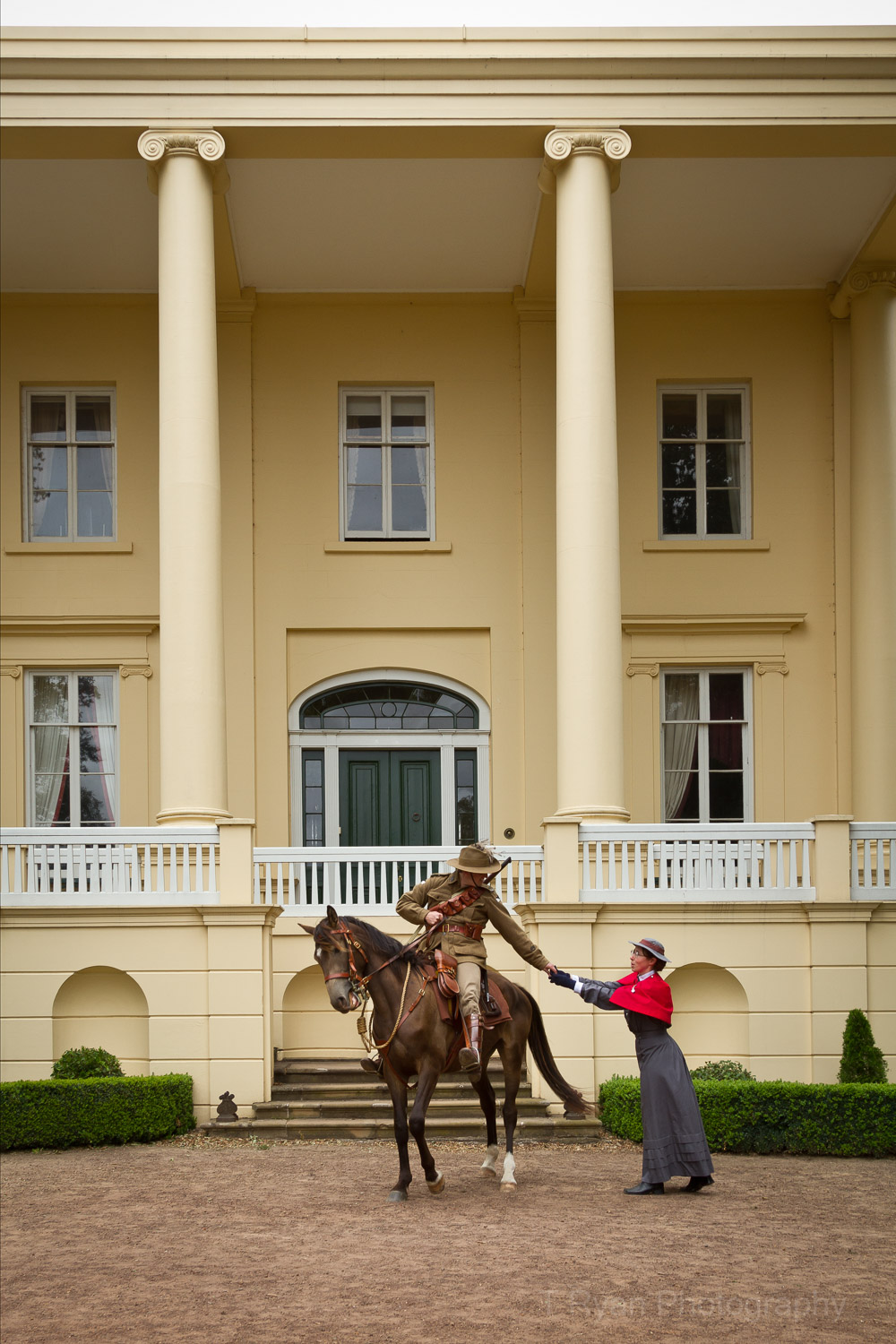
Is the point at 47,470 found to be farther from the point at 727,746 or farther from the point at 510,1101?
the point at 510,1101

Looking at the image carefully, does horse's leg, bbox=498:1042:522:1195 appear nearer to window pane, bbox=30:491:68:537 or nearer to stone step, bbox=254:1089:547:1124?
stone step, bbox=254:1089:547:1124

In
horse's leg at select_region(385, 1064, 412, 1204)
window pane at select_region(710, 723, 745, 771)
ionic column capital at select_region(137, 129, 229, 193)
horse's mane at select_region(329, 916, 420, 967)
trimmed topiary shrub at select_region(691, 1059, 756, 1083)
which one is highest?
ionic column capital at select_region(137, 129, 229, 193)

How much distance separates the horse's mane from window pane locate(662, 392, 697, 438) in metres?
13.2

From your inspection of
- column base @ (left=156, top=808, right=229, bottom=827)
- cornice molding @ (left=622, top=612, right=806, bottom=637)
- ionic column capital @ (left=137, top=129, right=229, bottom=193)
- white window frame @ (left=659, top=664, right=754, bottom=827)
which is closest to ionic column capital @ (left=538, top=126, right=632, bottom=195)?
ionic column capital @ (left=137, top=129, right=229, bottom=193)

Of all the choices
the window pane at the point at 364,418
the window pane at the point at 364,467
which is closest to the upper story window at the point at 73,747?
the window pane at the point at 364,467

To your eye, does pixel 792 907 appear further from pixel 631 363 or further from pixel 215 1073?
pixel 631 363

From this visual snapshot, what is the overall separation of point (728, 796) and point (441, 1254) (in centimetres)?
1370

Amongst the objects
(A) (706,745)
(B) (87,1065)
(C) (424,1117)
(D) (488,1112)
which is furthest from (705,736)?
(C) (424,1117)

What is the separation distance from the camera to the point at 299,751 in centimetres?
2177

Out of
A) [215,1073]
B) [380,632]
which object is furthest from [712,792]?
[215,1073]

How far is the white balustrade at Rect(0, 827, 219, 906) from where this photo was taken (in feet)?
50.6

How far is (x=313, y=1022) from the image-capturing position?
16.8 m

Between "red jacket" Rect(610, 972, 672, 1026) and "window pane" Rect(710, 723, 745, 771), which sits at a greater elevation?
"window pane" Rect(710, 723, 745, 771)

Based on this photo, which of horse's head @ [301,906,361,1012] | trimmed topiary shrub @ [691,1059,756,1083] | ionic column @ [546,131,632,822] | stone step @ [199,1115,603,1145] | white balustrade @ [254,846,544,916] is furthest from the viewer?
ionic column @ [546,131,632,822]
